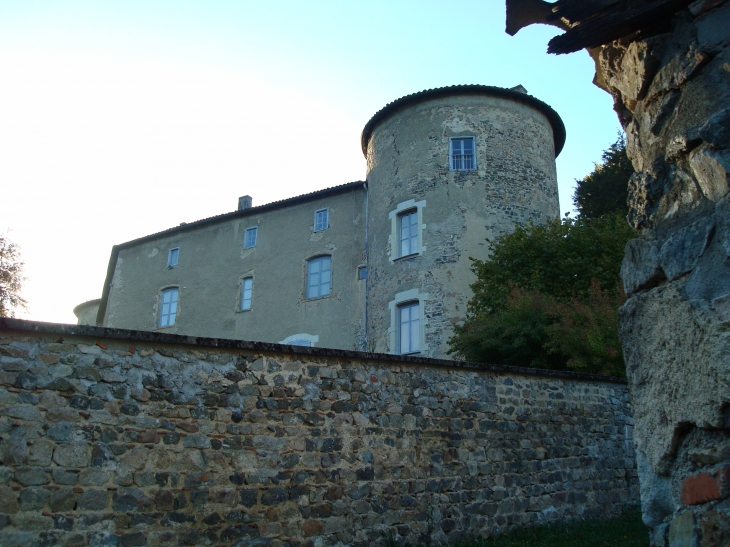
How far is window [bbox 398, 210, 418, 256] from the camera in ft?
63.1

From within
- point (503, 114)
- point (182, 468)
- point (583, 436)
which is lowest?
point (182, 468)

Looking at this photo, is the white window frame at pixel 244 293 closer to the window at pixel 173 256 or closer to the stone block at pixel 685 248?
the window at pixel 173 256

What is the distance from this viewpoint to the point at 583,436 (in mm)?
9469

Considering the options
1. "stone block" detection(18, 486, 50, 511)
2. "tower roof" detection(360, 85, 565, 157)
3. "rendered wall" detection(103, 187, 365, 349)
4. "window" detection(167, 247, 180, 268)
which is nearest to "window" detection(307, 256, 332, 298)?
"rendered wall" detection(103, 187, 365, 349)

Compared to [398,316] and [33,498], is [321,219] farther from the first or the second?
[33,498]

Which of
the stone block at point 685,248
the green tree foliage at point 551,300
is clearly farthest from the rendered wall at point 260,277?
the stone block at point 685,248

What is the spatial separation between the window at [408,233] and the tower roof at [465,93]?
3.50 metres

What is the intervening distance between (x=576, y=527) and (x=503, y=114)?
46.2 feet

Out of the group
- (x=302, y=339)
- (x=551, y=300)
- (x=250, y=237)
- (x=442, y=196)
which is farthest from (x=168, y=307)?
(x=551, y=300)

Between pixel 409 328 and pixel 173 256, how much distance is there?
40.3 ft

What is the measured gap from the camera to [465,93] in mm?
19875

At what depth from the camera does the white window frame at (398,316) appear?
1793cm

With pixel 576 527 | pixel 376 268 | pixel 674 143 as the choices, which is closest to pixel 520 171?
pixel 376 268

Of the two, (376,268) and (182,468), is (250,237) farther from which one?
(182,468)
